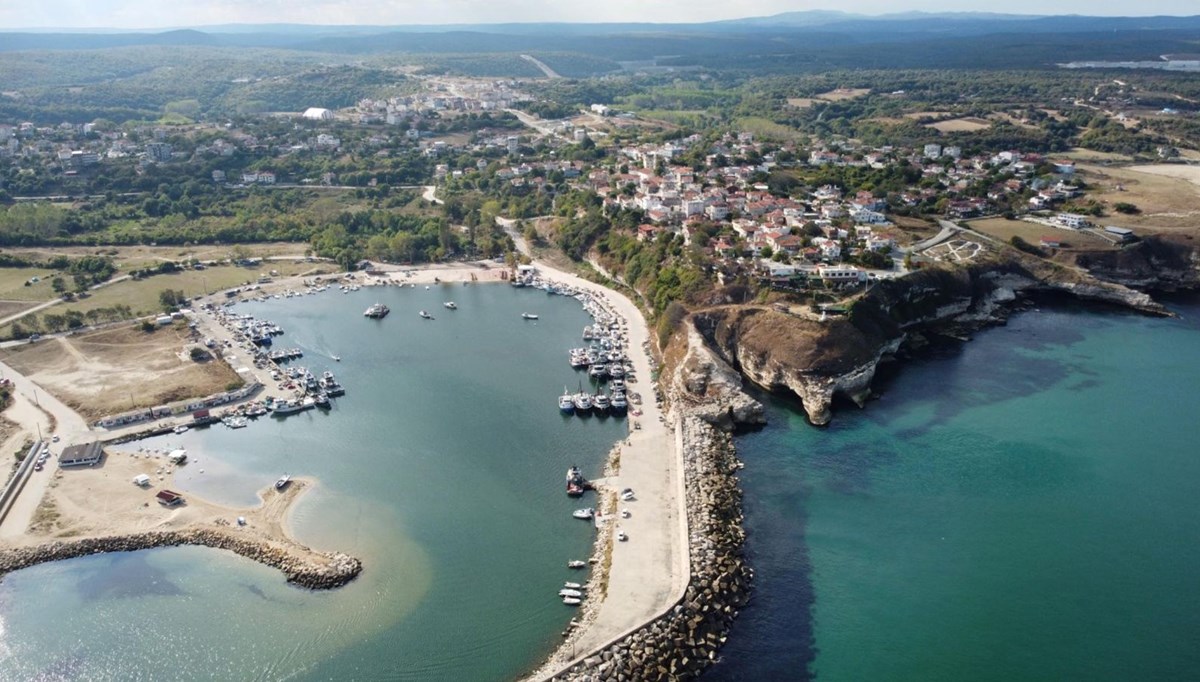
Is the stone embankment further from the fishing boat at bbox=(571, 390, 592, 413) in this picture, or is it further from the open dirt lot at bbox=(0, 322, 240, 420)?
the open dirt lot at bbox=(0, 322, 240, 420)

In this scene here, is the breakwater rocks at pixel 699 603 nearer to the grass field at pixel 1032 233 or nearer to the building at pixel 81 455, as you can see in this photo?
the building at pixel 81 455

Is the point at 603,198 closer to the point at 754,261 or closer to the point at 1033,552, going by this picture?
the point at 754,261

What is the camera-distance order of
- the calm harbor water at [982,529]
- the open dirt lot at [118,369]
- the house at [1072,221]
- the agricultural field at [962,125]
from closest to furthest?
1. the calm harbor water at [982,529]
2. the open dirt lot at [118,369]
3. the house at [1072,221]
4. the agricultural field at [962,125]

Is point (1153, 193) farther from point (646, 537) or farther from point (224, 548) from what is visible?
point (224, 548)

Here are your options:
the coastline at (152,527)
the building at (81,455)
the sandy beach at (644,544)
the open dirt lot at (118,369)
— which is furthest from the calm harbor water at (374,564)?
the open dirt lot at (118,369)

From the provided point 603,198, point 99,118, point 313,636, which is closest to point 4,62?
point 99,118

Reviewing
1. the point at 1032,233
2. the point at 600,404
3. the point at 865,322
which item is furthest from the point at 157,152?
the point at 1032,233
